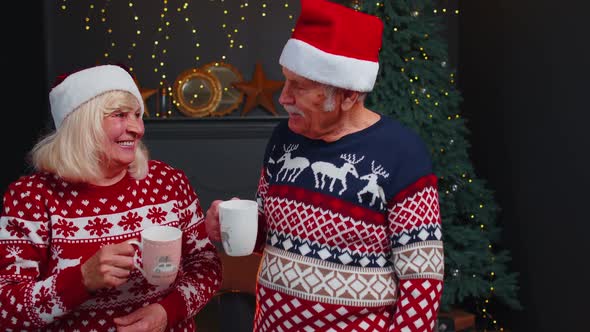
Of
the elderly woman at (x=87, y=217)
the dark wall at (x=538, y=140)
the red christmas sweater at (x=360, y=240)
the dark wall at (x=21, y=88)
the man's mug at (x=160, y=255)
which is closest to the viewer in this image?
the man's mug at (x=160, y=255)

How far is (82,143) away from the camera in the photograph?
163 cm

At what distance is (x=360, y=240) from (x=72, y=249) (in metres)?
0.71

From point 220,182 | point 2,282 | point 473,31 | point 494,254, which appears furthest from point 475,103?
point 2,282

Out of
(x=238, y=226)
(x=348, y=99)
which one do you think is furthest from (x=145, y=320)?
(x=348, y=99)

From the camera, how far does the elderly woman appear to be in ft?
5.02

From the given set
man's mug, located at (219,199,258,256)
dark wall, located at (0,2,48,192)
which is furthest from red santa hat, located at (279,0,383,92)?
Result: dark wall, located at (0,2,48,192)

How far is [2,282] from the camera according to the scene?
1.54 meters

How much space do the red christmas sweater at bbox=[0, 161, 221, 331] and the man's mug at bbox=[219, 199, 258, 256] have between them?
0.33 metres

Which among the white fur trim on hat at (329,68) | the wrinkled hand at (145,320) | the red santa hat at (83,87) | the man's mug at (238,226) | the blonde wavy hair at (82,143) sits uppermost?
the white fur trim on hat at (329,68)

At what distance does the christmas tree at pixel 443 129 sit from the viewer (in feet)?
11.4

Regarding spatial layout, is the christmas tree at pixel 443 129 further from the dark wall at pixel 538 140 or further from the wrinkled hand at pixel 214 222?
the wrinkled hand at pixel 214 222

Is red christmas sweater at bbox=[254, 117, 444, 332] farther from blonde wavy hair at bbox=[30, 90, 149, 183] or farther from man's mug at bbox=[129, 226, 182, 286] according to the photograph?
blonde wavy hair at bbox=[30, 90, 149, 183]

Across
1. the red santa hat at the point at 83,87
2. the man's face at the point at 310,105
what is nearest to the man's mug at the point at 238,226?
the man's face at the point at 310,105

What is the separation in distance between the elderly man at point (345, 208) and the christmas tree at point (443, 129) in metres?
1.93
